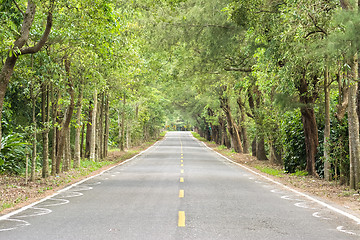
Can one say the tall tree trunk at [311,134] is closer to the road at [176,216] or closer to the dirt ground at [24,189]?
the road at [176,216]

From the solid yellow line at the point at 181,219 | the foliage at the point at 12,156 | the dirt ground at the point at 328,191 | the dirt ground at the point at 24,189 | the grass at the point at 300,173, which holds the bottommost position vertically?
the dirt ground at the point at 328,191

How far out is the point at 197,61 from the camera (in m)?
22.2

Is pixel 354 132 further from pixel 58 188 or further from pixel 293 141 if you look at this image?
pixel 58 188

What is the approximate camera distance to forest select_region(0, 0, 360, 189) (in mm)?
11234

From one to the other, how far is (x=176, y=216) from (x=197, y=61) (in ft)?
48.2

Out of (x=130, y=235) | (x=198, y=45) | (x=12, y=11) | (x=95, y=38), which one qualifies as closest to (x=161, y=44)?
(x=198, y=45)

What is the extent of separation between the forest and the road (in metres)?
3.18

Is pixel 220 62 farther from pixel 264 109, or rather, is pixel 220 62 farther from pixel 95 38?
pixel 95 38

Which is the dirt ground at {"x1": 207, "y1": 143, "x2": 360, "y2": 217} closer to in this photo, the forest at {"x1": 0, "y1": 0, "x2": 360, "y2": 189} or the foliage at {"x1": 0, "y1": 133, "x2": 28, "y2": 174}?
the forest at {"x1": 0, "y1": 0, "x2": 360, "y2": 189}

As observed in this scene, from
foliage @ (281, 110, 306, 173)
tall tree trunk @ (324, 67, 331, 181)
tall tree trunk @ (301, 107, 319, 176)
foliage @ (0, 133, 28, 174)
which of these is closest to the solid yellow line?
tall tree trunk @ (324, 67, 331, 181)

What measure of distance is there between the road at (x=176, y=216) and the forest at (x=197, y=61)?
318 centimetres

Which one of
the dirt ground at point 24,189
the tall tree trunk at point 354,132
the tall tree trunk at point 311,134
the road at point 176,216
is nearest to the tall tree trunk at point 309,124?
the tall tree trunk at point 311,134

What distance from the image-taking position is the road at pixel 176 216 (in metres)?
6.97

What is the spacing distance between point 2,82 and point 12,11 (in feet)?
7.33
